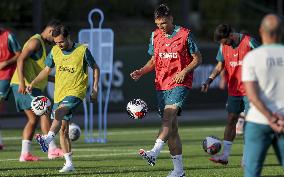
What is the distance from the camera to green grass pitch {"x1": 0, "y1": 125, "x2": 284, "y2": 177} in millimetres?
14844

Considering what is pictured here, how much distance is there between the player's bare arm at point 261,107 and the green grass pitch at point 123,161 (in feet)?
14.6

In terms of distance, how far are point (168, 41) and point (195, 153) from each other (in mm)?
4906

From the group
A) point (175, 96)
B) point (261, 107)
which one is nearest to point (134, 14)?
point (175, 96)

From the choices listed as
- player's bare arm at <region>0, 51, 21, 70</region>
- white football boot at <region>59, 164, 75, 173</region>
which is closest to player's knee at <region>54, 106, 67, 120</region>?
white football boot at <region>59, 164, 75, 173</region>

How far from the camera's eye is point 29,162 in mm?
16688

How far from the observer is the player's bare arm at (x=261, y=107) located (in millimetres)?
10039

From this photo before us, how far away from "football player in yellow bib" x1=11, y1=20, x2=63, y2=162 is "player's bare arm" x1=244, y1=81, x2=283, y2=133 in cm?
697

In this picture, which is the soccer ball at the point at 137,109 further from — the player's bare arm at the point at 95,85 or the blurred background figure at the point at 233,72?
the blurred background figure at the point at 233,72

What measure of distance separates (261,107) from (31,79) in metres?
8.05

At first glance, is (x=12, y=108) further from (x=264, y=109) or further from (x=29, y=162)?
(x=264, y=109)

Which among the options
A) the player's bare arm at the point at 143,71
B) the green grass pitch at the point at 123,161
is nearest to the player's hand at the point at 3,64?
the green grass pitch at the point at 123,161

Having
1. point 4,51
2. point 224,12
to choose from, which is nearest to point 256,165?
point 4,51

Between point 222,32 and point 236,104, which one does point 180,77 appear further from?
point 236,104

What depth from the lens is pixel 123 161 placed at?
16812 mm
